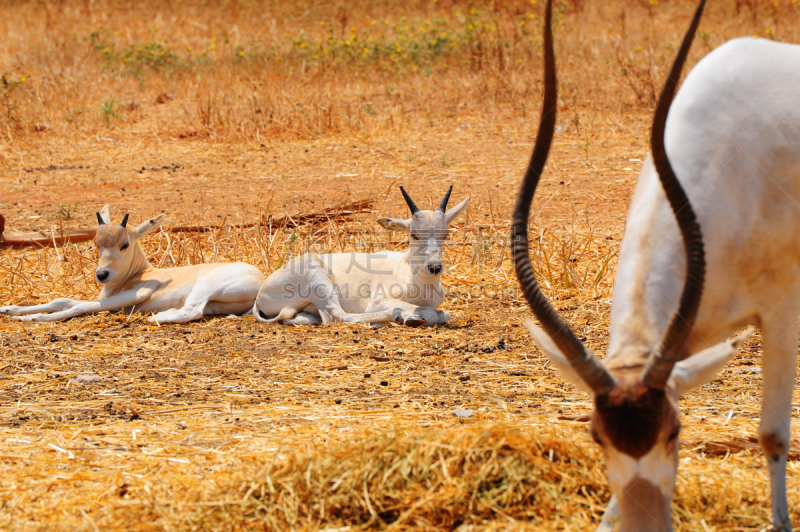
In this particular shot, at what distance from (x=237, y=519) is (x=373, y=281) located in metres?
4.36

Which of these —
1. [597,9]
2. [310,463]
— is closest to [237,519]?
[310,463]

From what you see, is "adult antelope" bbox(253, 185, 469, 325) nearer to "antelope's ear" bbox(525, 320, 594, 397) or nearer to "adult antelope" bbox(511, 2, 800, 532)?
"adult antelope" bbox(511, 2, 800, 532)

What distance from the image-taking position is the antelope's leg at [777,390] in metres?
3.36

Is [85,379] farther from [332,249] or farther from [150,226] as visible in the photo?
[332,249]

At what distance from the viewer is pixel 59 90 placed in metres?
14.9

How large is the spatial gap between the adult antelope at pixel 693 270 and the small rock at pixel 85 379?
310 cm

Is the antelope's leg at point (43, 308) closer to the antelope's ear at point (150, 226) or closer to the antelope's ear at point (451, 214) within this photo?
the antelope's ear at point (150, 226)

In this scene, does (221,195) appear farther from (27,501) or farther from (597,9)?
(597,9)

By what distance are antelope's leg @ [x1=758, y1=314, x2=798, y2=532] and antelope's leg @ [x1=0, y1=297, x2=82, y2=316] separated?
559cm

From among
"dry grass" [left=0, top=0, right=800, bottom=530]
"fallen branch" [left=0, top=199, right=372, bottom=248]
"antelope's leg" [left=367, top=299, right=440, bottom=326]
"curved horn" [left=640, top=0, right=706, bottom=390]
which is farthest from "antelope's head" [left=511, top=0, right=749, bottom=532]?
"fallen branch" [left=0, top=199, right=372, bottom=248]

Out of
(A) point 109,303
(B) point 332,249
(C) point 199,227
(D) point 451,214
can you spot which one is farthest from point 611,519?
(C) point 199,227

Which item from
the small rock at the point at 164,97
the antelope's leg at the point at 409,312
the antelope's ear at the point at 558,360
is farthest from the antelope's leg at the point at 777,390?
the small rock at the point at 164,97

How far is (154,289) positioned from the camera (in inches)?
291

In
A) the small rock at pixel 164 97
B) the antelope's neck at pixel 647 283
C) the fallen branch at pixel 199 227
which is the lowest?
the fallen branch at pixel 199 227
